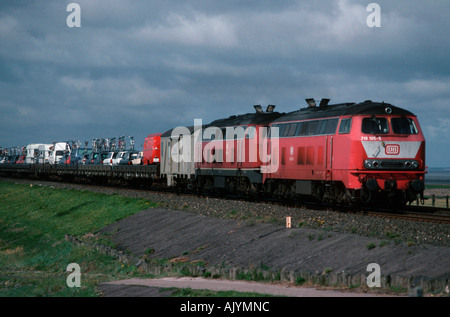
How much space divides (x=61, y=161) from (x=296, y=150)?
52042 mm

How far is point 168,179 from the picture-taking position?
136 feet

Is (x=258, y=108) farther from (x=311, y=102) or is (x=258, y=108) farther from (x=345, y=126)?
(x=345, y=126)

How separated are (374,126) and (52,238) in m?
16.6

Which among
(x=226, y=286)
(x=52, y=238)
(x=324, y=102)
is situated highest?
(x=324, y=102)

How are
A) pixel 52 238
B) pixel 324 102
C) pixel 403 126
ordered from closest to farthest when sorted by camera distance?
pixel 403 126
pixel 324 102
pixel 52 238

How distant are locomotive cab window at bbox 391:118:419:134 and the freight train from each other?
39 millimetres

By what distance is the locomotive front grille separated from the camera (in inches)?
901

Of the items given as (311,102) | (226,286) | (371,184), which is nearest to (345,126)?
(371,184)

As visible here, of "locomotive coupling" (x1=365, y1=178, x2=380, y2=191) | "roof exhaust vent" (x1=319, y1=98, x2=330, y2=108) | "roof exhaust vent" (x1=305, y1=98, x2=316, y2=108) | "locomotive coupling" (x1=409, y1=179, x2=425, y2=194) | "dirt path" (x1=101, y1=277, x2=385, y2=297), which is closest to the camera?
"dirt path" (x1=101, y1=277, x2=385, y2=297)

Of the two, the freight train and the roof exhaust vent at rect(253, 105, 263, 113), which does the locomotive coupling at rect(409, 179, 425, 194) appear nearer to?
the freight train

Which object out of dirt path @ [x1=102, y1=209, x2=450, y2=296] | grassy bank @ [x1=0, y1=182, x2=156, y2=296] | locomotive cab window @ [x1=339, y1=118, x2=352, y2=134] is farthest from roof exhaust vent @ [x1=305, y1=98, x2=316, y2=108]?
grassy bank @ [x1=0, y1=182, x2=156, y2=296]

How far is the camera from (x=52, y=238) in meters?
30.0
